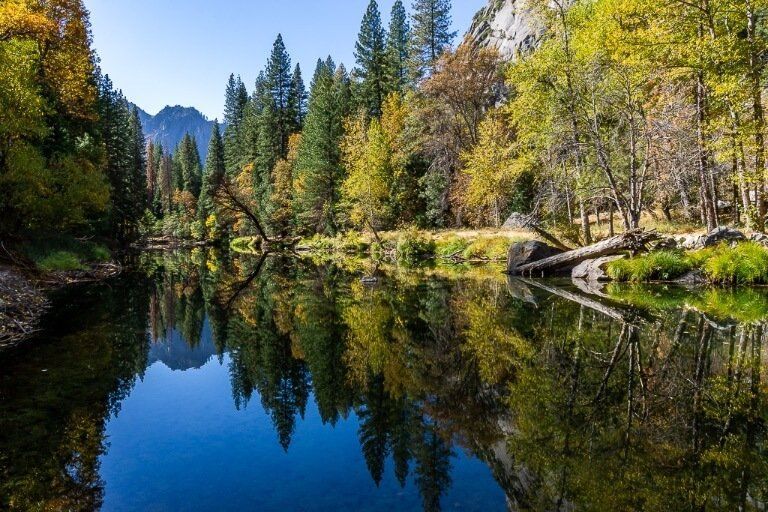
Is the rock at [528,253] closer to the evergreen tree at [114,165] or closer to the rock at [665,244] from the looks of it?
the rock at [665,244]

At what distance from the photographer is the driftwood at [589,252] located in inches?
752

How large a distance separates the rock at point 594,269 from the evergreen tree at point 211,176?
54.2 m

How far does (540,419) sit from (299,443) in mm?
2927

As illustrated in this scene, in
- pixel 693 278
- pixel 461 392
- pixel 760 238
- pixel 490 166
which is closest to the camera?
pixel 461 392

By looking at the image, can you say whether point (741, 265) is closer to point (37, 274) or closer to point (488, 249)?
point (488, 249)

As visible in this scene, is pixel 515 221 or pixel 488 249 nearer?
pixel 488 249

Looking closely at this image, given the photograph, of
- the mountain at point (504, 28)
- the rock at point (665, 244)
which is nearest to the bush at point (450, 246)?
the rock at point (665, 244)

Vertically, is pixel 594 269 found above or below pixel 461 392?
above

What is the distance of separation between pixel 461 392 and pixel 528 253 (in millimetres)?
16601

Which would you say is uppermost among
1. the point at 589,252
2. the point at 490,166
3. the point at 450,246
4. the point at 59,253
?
the point at 490,166

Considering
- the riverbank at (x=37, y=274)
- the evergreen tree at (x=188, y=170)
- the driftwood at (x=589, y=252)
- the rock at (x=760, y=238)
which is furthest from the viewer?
the evergreen tree at (x=188, y=170)

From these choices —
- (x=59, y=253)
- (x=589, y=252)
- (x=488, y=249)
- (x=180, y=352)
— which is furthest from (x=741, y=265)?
(x=59, y=253)

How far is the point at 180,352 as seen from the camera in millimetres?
9945

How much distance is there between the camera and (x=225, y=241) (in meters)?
69.3
